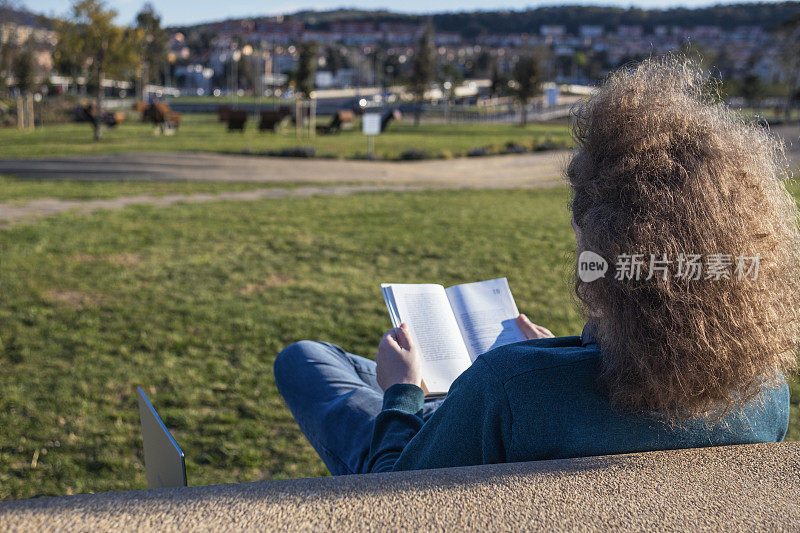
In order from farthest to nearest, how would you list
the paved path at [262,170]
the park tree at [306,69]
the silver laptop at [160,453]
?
the park tree at [306,69] < the paved path at [262,170] < the silver laptop at [160,453]

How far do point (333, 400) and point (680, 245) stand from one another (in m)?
1.12

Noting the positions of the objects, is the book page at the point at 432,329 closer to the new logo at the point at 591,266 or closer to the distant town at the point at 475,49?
the new logo at the point at 591,266

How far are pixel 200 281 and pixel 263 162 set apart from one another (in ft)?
35.6

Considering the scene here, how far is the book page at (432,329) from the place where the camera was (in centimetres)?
189

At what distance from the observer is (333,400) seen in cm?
192

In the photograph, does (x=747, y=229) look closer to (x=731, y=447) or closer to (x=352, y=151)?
(x=731, y=447)

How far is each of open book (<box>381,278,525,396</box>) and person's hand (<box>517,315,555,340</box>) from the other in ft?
0.13

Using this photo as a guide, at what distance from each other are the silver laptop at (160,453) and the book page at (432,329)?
0.66m

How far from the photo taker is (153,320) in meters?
4.42

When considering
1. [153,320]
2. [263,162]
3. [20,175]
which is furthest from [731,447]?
[263,162]

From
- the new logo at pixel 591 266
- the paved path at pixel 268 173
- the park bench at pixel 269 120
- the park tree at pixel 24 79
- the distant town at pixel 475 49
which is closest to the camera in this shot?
the new logo at pixel 591 266

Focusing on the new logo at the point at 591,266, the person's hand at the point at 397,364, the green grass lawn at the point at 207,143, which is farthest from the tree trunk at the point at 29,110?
the new logo at the point at 591,266

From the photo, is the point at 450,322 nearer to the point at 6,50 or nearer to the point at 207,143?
the point at 207,143

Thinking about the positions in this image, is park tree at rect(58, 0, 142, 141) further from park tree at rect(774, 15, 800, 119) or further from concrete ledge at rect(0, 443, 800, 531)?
park tree at rect(774, 15, 800, 119)
